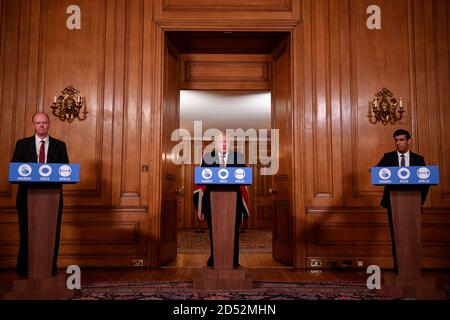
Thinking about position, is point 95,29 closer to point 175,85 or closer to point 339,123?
point 175,85

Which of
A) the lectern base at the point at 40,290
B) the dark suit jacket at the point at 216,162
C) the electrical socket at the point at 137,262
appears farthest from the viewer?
the electrical socket at the point at 137,262

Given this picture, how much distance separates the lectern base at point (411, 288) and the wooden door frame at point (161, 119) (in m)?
1.49

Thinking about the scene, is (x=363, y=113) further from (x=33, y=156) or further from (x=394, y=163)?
(x=33, y=156)

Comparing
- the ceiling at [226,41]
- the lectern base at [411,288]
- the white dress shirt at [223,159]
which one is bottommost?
the lectern base at [411,288]

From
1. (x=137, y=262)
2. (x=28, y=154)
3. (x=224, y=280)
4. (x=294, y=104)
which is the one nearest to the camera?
(x=224, y=280)

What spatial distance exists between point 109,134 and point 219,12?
2.03 m

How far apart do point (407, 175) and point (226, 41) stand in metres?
3.13

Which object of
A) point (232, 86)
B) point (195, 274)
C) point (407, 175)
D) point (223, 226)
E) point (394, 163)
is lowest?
point (195, 274)

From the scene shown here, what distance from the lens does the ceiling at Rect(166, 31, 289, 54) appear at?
16.5ft

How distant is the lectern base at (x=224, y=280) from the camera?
330 centimetres

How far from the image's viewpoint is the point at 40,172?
2967 mm

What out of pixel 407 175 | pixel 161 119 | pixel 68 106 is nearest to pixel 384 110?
pixel 407 175

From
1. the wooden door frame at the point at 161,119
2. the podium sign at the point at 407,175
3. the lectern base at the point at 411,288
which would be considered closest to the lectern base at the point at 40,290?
the wooden door frame at the point at 161,119

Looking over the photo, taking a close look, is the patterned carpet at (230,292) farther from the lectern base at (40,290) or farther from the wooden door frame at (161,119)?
the wooden door frame at (161,119)
